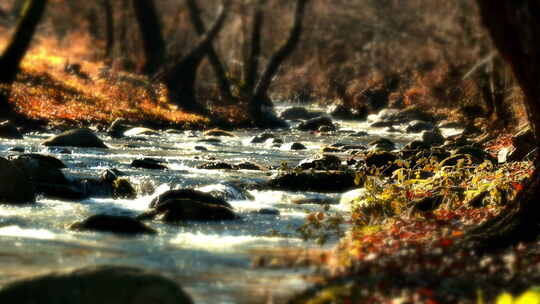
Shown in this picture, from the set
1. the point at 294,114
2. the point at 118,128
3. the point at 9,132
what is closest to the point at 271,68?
the point at 294,114

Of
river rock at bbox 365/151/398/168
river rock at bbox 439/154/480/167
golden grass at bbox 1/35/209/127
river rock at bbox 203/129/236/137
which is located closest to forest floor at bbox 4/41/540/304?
river rock at bbox 439/154/480/167

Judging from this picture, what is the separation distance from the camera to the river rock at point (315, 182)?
1490 cm

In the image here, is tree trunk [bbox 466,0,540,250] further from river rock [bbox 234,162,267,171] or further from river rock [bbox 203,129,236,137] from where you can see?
river rock [bbox 203,129,236,137]

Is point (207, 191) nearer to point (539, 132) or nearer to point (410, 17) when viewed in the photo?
point (539, 132)

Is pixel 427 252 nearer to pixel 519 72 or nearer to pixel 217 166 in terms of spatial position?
pixel 519 72

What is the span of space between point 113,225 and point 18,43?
16092 mm

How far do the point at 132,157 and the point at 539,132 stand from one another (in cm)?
1178

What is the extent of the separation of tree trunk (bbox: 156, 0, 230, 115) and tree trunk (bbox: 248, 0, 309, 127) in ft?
6.47

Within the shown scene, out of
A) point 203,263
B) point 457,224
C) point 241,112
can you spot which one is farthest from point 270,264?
point 241,112

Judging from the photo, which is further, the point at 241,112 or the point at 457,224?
the point at 241,112

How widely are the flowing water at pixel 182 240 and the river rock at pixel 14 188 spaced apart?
0.86 ft

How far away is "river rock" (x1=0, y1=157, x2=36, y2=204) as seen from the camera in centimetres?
1223

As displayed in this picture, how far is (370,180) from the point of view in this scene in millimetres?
11102

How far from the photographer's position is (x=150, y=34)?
36.4 m
